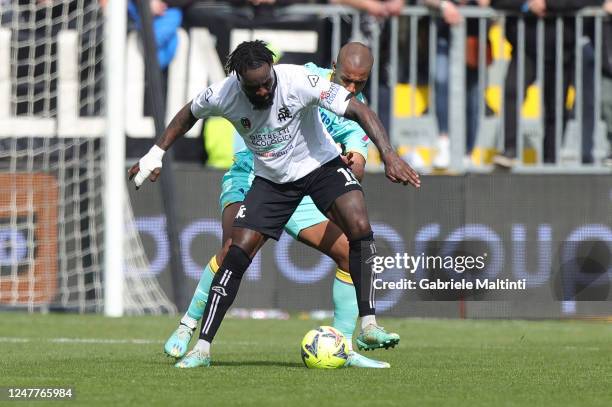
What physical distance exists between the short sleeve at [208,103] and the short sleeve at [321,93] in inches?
20.0

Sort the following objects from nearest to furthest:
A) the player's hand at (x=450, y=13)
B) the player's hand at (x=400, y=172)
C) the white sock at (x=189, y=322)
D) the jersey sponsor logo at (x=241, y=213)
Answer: the player's hand at (x=400, y=172) < the jersey sponsor logo at (x=241, y=213) < the white sock at (x=189, y=322) < the player's hand at (x=450, y=13)

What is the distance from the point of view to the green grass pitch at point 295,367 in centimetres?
702

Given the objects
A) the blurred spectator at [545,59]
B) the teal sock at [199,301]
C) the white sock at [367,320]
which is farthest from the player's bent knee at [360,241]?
the blurred spectator at [545,59]

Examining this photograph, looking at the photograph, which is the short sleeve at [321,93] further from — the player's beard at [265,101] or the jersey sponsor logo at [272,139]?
the jersey sponsor logo at [272,139]

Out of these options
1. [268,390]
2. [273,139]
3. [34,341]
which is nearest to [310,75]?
[273,139]

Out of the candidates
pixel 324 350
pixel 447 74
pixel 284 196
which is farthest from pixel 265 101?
pixel 447 74

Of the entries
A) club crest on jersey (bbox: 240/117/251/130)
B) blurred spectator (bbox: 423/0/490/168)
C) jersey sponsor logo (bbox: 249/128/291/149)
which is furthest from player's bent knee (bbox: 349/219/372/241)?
blurred spectator (bbox: 423/0/490/168)

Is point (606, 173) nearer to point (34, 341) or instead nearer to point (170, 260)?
point (170, 260)

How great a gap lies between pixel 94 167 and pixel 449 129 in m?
3.88

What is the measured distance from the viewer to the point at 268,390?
7293mm

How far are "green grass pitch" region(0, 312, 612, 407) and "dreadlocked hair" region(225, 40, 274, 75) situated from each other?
1.82 m

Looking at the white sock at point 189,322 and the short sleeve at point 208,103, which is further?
the white sock at point 189,322

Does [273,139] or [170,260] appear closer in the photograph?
[273,139]

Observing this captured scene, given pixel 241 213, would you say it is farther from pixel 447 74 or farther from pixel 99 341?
pixel 447 74
